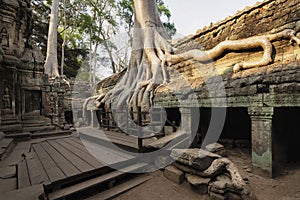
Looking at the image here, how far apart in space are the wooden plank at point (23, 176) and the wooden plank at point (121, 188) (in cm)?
93

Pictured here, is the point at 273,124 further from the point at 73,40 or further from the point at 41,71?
the point at 73,40

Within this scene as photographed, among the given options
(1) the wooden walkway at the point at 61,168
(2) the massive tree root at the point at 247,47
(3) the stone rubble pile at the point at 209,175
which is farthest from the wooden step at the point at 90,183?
(2) the massive tree root at the point at 247,47

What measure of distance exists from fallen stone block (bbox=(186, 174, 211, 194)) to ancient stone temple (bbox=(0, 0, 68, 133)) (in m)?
6.49

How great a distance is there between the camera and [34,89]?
8695 mm

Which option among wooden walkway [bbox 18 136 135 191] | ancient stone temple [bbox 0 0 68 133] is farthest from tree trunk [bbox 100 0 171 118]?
ancient stone temple [bbox 0 0 68 133]

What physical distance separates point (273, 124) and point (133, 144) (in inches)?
96.5

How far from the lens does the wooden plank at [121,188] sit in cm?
252

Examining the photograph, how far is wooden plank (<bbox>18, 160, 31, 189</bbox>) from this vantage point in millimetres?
2416

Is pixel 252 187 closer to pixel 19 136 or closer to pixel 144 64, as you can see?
pixel 144 64

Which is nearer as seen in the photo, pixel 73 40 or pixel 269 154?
pixel 269 154

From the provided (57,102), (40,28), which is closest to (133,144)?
(57,102)

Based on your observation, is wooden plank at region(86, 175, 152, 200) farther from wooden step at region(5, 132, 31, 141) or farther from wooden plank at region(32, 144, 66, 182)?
wooden step at region(5, 132, 31, 141)

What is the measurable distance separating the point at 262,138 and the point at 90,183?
267cm

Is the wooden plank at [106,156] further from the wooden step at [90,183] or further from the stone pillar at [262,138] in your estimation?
the stone pillar at [262,138]
